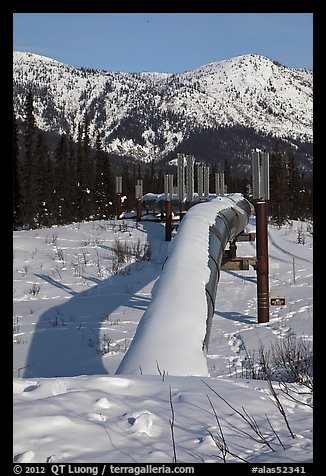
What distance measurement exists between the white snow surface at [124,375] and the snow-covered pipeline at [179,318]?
6 cm

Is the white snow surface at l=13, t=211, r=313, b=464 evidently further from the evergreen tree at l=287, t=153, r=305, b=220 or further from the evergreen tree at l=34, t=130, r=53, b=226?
the evergreen tree at l=287, t=153, r=305, b=220

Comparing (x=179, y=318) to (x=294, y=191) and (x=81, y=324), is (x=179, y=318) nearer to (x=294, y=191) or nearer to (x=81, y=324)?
(x=81, y=324)

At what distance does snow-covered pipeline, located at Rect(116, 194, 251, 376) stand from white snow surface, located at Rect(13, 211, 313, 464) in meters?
0.06

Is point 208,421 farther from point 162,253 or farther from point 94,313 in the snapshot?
point 162,253

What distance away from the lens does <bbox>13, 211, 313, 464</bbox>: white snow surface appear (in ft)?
6.15

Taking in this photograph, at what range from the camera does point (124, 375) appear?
2684 millimetres

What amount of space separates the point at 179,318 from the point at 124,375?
77 cm

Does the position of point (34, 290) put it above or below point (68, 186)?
below

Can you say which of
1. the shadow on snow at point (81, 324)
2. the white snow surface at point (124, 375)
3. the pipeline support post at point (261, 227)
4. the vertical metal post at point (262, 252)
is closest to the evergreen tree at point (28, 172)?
the white snow surface at point (124, 375)

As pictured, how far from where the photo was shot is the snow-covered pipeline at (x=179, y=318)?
116 inches

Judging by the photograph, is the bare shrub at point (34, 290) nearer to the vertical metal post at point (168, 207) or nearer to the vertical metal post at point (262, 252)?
the vertical metal post at point (262, 252)

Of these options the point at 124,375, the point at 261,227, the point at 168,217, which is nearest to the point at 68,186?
the point at 168,217

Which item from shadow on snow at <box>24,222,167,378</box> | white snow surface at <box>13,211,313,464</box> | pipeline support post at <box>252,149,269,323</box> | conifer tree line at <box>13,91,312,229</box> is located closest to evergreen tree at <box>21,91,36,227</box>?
conifer tree line at <box>13,91,312,229</box>
